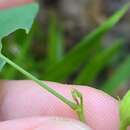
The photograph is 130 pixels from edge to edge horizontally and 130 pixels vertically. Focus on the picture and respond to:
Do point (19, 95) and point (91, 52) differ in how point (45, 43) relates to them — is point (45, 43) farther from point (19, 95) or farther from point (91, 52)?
point (19, 95)

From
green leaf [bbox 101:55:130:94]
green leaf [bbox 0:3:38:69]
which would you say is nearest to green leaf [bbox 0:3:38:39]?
green leaf [bbox 0:3:38:69]

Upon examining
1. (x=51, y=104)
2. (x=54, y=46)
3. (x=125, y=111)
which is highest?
Result: (x=125, y=111)

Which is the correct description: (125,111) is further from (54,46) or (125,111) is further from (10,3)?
(54,46)

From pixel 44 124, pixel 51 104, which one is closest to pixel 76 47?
pixel 51 104

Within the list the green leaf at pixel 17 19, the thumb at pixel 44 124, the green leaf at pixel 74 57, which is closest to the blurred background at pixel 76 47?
the green leaf at pixel 74 57

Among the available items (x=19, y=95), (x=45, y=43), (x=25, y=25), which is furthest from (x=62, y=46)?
(x=25, y=25)

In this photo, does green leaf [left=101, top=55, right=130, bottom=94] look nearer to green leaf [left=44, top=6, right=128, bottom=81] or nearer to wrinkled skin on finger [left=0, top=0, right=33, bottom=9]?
green leaf [left=44, top=6, right=128, bottom=81]
